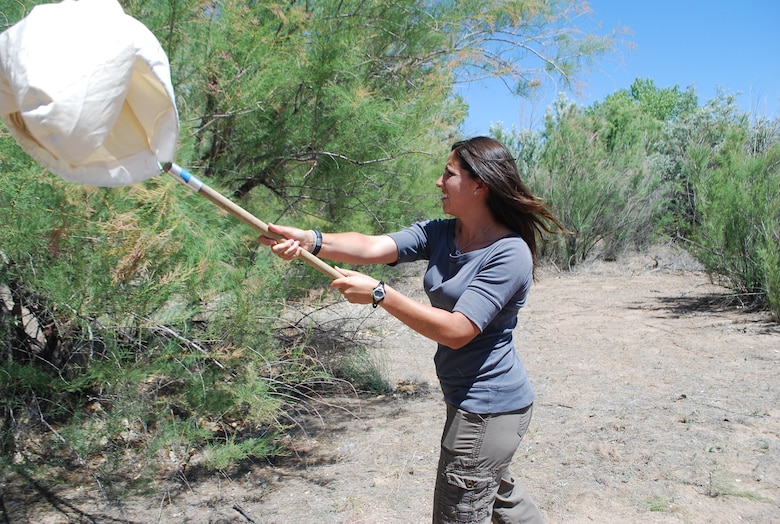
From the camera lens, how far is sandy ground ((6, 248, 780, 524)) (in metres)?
3.47

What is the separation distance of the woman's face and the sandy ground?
5.81ft

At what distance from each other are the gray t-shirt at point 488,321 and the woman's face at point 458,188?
0.17 meters

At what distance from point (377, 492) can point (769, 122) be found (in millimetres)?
9274

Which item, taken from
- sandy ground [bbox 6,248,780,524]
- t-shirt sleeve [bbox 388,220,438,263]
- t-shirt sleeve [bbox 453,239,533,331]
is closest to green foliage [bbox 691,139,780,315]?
sandy ground [bbox 6,248,780,524]

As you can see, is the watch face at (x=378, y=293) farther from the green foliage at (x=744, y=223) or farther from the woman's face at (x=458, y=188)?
the green foliage at (x=744, y=223)

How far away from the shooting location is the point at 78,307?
2.89 m

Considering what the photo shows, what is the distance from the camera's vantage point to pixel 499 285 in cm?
223

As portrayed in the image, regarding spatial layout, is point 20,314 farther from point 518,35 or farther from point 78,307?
point 518,35

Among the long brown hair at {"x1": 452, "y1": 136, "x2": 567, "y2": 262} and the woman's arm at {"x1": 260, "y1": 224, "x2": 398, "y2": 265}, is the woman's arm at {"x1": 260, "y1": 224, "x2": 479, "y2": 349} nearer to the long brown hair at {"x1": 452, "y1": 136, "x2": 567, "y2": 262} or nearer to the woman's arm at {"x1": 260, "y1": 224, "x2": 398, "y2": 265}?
the woman's arm at {"x1": 260, "y1": 224, "x2": 398, "y2": 265}

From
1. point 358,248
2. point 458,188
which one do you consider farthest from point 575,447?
point 458,188

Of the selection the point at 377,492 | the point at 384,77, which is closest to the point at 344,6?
the point at 384,77

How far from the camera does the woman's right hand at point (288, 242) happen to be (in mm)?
2363

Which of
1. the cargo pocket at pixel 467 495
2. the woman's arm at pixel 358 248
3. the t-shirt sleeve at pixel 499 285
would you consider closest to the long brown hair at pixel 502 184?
the t-shirt sleeve at pixel 499 285

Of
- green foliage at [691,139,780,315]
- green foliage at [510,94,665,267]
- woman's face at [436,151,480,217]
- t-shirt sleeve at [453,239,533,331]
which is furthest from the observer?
Result: green foliage at [510,94,665,267]
